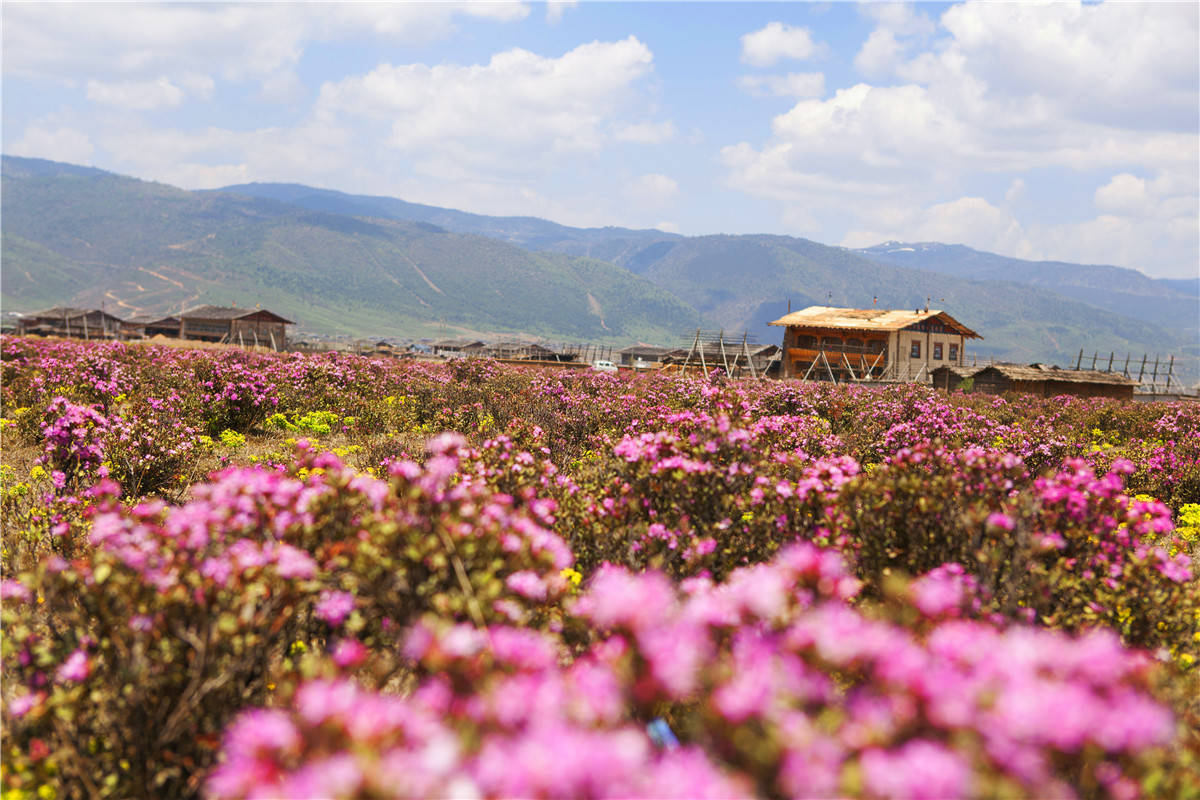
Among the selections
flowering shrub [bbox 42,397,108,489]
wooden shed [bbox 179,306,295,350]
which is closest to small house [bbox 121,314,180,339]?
wooden shed [bbox 179,306,295,350]

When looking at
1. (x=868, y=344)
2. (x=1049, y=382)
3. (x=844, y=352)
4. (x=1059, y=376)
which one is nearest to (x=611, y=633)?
(x=1049, y=382)

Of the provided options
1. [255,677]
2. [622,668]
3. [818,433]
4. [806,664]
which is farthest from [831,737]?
[818,433]

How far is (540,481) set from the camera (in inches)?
219

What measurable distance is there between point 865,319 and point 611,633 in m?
60.4

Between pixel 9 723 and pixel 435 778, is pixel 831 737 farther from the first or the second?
pixel 9 723

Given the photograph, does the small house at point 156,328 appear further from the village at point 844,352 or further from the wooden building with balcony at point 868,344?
the wooden building with balcony at point 868,344

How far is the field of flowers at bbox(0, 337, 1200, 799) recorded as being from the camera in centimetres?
204

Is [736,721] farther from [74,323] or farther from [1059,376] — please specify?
[74,323]

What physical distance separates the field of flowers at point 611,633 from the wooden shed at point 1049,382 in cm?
3433

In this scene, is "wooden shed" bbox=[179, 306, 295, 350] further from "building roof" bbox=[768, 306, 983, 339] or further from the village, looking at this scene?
"building roof" bbox=[768, 306, 983, 339]

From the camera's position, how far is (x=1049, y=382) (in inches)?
1448

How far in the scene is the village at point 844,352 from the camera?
3856 cm

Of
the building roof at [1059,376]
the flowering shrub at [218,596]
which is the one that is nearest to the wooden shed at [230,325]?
the building roof at [1059,376]

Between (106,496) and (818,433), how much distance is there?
7.99 meters
